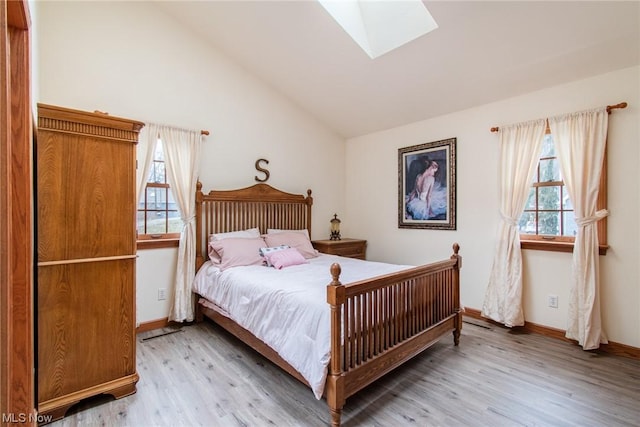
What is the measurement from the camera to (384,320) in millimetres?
2092

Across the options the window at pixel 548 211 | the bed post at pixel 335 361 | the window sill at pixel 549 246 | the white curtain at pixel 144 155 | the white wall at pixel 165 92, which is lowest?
the bed post at pixel 335 361

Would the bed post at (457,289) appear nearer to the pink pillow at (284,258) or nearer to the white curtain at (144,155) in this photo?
the pink pillow at (284,258)

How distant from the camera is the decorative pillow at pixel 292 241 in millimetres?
3592

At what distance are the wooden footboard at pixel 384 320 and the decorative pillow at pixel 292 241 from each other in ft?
5.15

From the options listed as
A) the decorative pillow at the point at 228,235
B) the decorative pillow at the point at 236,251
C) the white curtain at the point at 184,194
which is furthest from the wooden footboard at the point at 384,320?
the white curtain at the point at 184,194

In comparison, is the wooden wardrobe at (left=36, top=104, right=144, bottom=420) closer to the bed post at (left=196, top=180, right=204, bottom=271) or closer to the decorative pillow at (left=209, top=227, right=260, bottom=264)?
the decorative pillow at (left=209, top=227, right=260, bottom=264)

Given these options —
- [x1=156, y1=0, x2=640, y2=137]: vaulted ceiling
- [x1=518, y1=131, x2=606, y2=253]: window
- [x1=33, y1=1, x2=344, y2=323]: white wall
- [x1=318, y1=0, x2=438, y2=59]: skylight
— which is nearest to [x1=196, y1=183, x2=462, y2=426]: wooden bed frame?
[x1=33, y1=1, x2=344, y2=323]: white wall

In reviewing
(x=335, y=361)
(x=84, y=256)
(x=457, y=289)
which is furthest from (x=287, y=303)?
(x=457, y=289)

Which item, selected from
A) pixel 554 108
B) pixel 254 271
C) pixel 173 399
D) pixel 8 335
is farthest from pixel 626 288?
pixel 8 335

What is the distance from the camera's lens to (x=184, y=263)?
323 cm

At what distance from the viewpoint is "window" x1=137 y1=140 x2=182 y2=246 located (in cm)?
318

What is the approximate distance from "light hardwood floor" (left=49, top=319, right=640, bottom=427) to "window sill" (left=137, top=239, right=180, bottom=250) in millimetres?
962

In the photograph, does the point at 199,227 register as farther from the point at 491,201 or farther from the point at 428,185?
the point at 491,201

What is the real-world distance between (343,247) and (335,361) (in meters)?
2.63
